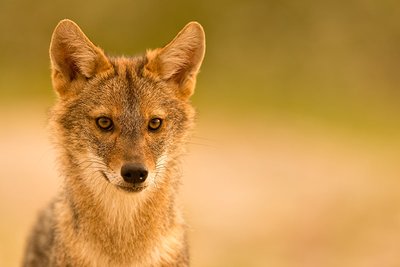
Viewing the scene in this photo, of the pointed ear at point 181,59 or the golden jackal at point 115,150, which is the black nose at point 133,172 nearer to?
the golden jackal at point 115,150

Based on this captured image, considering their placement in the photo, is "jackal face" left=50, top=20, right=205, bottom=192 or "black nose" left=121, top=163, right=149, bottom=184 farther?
"jackal face" left=50, top=20, right=205, bottom=192

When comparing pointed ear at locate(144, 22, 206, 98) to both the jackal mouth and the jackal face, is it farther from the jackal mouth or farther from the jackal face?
the jackal mouth

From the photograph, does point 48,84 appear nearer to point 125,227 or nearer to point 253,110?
point 253,110

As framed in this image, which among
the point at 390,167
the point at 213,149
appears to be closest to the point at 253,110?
the point at 213,149

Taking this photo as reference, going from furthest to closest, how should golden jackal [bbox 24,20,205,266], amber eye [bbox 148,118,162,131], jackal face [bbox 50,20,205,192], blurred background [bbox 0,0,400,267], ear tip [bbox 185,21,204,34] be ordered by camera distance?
1. blurred background [bbox 0,0,400,267]
2. ear tip [bbox 185,21,204,34]
3. amber eye [bbox 148,118,162,131]
4. golden jackal [bbox 24,20,205,266]
5. jackal face [bbox 50,20,205,192]

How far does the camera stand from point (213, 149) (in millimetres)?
17406

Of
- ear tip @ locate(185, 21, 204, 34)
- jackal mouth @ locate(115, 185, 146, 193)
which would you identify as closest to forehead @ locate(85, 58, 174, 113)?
A: ear tip @ locate(185, 21, 204, 34)

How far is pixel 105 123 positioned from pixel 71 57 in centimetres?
66

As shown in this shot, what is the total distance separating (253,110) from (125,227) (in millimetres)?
12594

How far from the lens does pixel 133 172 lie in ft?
24.0

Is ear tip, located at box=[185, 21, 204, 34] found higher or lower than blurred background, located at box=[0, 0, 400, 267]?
higher

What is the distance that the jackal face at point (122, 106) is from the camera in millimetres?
7520

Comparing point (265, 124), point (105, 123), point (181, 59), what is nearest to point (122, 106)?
point (105, 123)

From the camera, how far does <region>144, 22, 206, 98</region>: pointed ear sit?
26.8 feet
